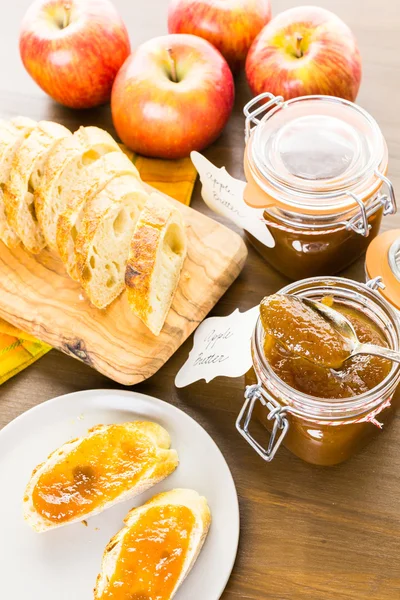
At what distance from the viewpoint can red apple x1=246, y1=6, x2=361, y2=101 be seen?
179 centimetres

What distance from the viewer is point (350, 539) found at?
1357 mm

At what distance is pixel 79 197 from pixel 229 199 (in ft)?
1.17

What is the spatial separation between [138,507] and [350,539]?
415 millimetres

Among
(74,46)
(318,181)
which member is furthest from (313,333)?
(74,46)

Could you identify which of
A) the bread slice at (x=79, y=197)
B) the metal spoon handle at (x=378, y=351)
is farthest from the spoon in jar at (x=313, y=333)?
the bread slice at (x=79, y=197)

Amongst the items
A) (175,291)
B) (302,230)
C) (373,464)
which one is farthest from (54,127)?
(373,464)

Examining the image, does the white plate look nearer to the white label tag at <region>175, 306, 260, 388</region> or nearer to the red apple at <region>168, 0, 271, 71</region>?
the white label tag at <region>175, 306, 260, 388</region>

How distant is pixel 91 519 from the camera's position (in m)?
1.40

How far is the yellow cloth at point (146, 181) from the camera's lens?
5.35 feet

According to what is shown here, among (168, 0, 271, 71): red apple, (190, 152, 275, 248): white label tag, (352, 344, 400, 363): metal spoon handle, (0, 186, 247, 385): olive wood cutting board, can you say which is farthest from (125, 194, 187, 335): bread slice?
(168, 0, 271, 71): red apple

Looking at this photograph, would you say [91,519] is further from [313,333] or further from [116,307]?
[313,333]

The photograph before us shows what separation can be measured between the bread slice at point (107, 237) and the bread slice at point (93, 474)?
0.36 m

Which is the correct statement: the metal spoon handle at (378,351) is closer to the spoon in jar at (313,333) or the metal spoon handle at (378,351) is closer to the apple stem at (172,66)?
the spoon in jar at (313,333)

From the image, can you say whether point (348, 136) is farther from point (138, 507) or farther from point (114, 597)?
point (114, 597)
